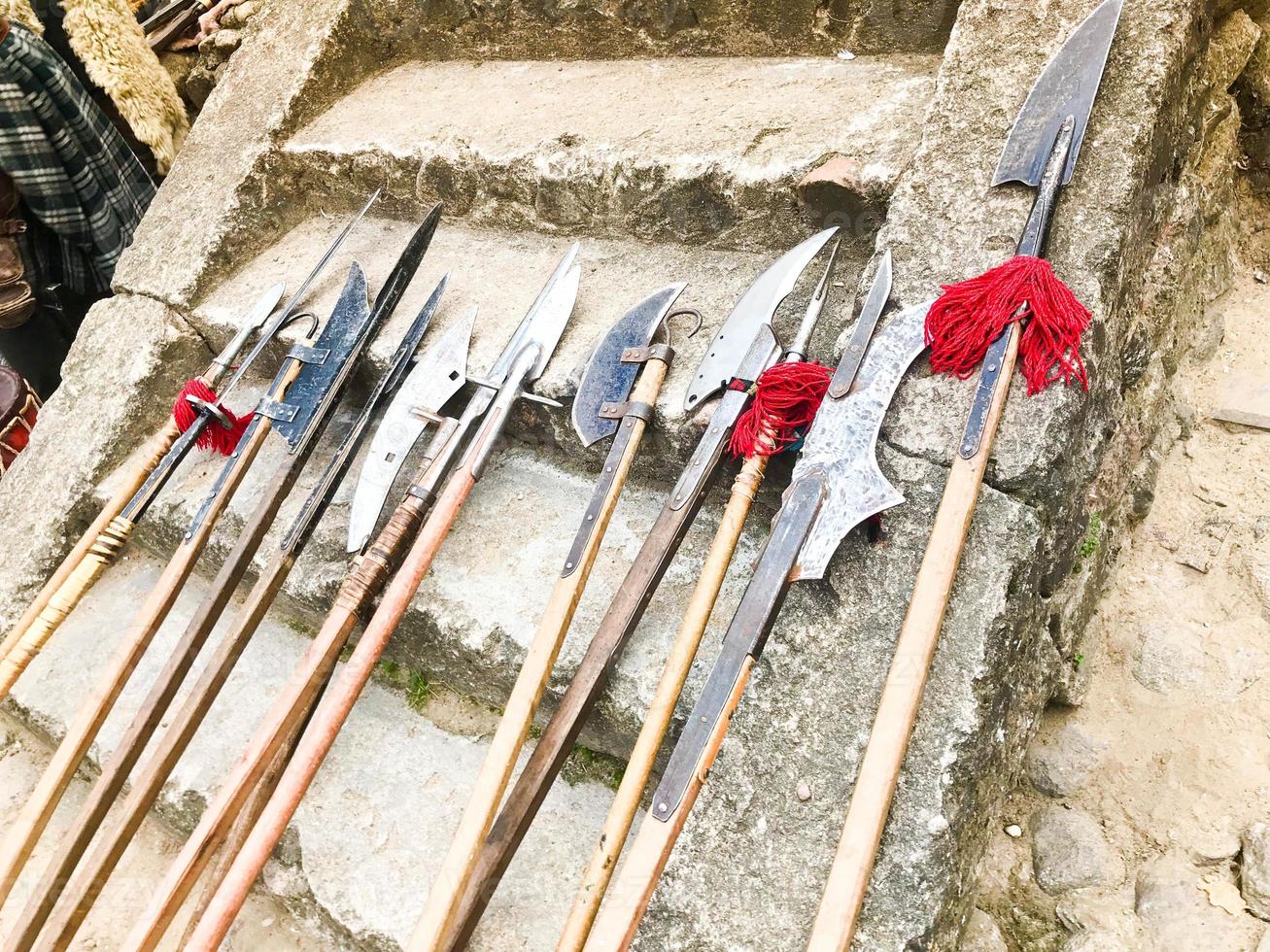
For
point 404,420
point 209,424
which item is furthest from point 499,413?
point 209,424

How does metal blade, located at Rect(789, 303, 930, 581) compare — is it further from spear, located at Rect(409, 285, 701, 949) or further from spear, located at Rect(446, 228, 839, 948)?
spear, located at Rect(409, 285, 701, 949)

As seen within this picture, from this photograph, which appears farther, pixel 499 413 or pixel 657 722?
pixel 499 413

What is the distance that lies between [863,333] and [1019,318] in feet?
0.87

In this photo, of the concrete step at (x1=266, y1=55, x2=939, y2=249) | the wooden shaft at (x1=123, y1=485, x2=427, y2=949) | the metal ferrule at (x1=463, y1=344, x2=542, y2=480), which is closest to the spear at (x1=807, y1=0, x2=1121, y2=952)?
the concrete step at (x1=266, y1=55, x2=939, y2=249)

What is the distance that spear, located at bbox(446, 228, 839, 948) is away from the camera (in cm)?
143

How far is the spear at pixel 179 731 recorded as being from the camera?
1638 millimetres

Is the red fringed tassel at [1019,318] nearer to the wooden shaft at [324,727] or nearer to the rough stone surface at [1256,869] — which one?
the rough stone surface at [1256,869]

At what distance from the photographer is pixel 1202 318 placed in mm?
2248

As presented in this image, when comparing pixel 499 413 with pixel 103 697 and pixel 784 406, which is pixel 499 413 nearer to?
pixel 784 406

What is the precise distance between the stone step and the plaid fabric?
1204 mm

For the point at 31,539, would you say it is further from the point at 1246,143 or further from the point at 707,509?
the point at 1246,143

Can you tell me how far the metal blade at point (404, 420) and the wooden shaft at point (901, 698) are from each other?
1146 mm

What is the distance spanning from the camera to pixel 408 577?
66.4 inches

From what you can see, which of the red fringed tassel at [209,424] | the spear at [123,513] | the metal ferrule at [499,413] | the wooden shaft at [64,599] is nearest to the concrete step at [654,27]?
the metal ferrule at [499,413]
